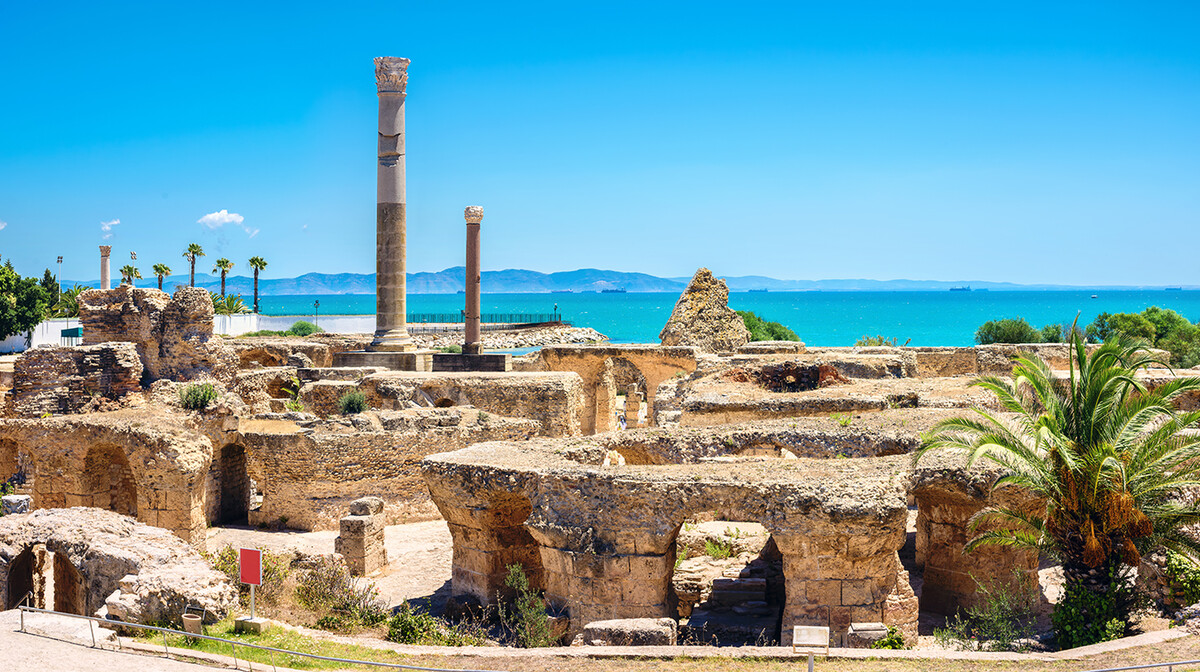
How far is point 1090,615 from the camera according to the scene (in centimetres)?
1086

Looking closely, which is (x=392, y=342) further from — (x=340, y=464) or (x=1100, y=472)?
(x=1100, y=472)

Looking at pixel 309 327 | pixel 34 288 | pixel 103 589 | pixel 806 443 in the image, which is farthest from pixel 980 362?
pixel 34 288

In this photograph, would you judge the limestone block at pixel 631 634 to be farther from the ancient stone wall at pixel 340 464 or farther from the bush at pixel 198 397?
the bush at pixel 198 397

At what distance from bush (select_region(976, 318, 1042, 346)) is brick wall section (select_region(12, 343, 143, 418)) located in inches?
1445

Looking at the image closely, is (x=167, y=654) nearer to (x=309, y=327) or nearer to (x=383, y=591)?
(x=383, y=591)

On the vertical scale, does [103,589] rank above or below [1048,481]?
below

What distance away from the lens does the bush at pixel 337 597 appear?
12.3 meters

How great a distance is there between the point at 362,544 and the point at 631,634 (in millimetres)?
7567

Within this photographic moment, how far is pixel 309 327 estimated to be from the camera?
57.6m

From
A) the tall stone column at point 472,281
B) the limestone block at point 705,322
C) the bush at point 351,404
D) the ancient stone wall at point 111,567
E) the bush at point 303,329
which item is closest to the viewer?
the ancient stone wall at point 111,567

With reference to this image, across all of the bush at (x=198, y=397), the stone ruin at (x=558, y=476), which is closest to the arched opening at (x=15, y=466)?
the stone ruin at (x=558, y=476)

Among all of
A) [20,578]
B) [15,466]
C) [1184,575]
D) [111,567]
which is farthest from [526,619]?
[15,466]

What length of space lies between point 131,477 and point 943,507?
15.0 metres

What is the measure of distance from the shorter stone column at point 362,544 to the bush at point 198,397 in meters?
4.79
